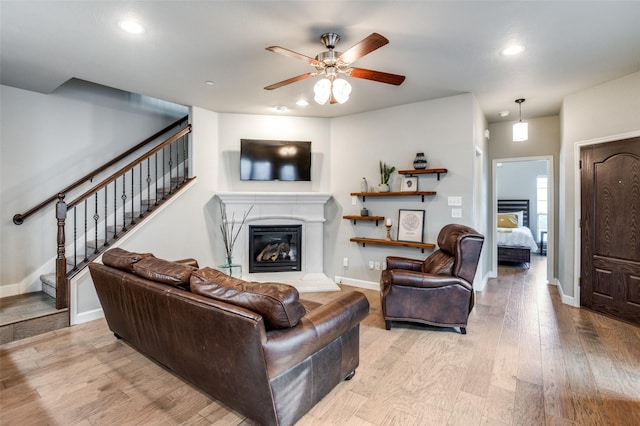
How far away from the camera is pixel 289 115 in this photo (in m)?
5.06

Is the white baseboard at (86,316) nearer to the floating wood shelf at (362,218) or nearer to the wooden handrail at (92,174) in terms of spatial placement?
the wooden handrail at (92,174)

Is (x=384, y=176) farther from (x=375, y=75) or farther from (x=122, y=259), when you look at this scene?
(x=122, y=259)

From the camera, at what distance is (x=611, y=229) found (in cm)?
361

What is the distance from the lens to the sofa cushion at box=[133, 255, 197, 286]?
2047 millimetres

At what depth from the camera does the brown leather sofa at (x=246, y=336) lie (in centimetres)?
164

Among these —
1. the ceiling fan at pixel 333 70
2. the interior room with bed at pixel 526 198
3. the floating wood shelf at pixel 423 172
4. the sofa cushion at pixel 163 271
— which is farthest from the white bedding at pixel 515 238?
the sofa cushion at pixel 163 271

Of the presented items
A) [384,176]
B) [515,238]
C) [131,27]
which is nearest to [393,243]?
[384,176]

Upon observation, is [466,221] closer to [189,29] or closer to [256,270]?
[256,270]

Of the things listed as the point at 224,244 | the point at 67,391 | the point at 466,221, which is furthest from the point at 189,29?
the point at 466,221

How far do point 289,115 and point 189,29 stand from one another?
261 cm

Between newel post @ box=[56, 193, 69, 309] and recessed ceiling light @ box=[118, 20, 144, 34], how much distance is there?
6.17ft

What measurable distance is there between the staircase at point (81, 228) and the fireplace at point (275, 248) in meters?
1.35

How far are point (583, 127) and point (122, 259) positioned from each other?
5294mm

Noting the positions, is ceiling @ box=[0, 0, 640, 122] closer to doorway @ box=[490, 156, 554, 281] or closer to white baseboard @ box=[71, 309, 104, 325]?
white baseboard @ box=[71, 309, 104, 325]
